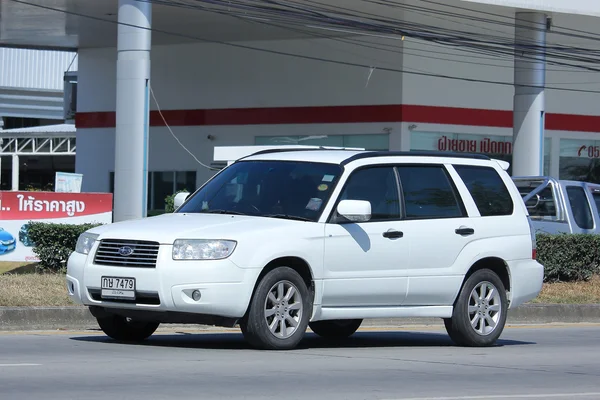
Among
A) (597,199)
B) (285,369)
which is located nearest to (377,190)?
(285,369)

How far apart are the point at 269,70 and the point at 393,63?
451cm

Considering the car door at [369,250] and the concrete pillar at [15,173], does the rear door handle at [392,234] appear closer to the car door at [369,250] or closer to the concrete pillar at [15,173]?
the car door at [369,250]

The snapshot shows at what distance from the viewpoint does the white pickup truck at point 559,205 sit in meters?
20.2

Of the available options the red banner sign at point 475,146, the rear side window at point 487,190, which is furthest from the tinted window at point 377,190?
the red banner sign at point 475,146

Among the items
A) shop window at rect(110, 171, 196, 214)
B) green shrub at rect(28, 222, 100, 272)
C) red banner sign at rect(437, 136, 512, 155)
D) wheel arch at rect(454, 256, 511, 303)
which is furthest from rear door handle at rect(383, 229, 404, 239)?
shop window at rect(110, 171, 196, 214)

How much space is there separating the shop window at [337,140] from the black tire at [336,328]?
22.9 meters

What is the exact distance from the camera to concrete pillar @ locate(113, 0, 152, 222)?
2594 cm

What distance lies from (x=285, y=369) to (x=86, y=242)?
2564 mm

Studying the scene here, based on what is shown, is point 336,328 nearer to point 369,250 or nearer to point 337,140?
point 369,250

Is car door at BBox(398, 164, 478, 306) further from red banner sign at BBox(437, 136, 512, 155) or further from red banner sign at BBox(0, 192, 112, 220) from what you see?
red banner sign at BBox(437, 136, 512, 155)

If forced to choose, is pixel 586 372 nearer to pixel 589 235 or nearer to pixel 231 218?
pixel 231 218

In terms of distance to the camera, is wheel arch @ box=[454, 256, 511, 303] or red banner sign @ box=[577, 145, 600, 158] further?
red banner sign @ box=[577, 145, 600, 158]

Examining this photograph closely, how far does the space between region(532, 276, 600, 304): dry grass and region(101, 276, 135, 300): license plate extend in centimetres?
853

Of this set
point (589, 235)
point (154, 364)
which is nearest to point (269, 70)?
point (589, 235)
